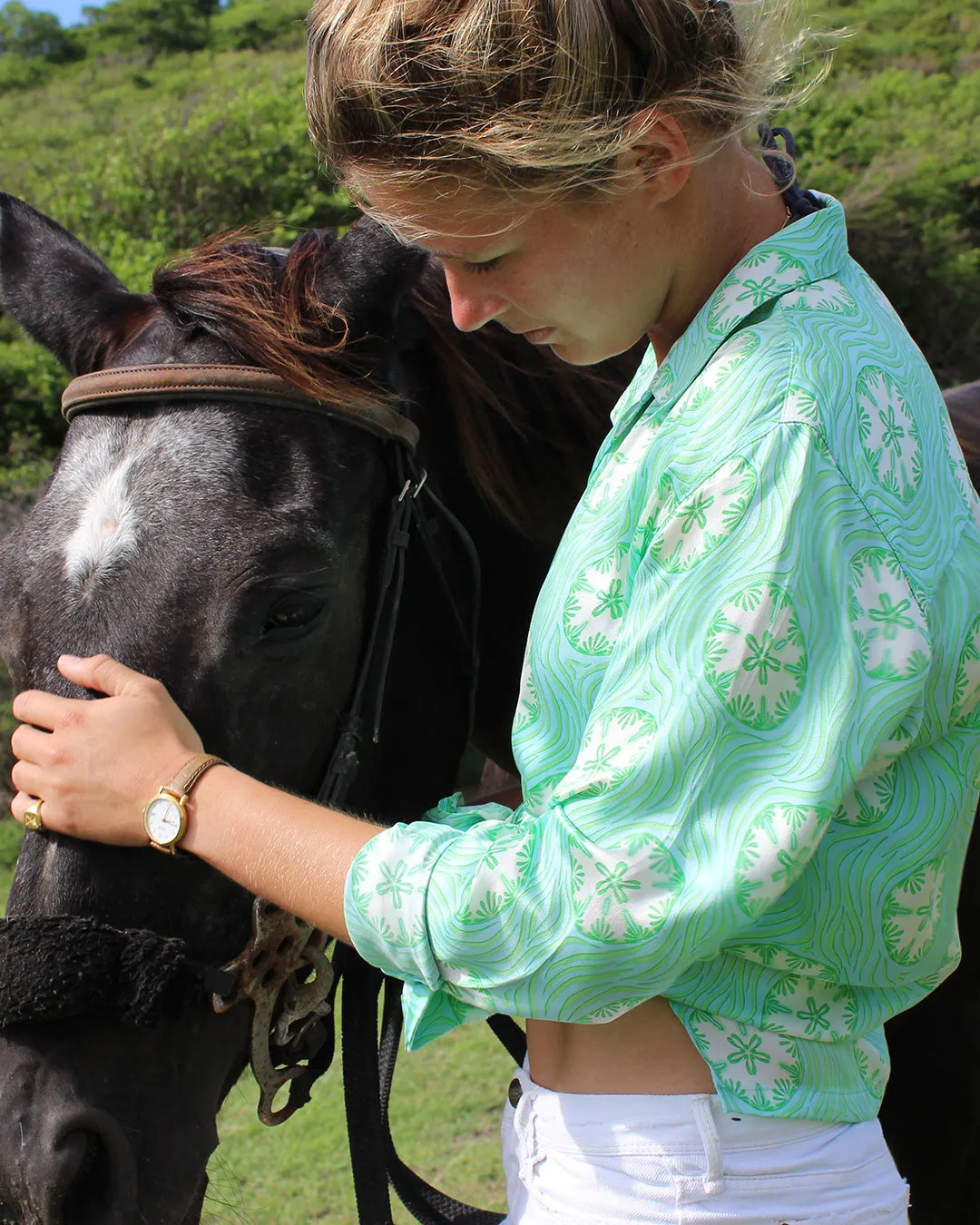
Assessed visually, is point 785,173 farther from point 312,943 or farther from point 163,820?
point 312,943

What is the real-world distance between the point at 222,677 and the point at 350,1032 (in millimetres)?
734

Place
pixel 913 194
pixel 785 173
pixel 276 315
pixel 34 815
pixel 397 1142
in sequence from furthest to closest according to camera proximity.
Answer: pixel 913 194 < pixel 397 1142 < pixel 276 315 < pixel 34 815 < pixel 785 173

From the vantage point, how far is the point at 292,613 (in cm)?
174

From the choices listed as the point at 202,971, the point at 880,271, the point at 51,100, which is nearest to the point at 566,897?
the point at 202,971

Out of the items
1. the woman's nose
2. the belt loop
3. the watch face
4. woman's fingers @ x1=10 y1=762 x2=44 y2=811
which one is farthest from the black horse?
the belt loop

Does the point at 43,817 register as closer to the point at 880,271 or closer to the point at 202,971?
the point at 202,971

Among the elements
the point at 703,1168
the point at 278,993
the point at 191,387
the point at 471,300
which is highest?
the point at 471,300

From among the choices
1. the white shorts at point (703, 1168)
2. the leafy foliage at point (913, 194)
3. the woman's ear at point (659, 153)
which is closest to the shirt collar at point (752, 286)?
the woman's ear at point (659, 153)

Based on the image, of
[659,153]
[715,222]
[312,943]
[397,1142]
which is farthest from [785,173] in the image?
[397,1142]

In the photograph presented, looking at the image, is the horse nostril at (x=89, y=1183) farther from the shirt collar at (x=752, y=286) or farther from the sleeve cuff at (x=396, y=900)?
the shirt collar at (x=752, y=286)

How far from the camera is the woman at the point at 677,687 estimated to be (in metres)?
1.02

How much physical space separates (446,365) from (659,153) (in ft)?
3.44

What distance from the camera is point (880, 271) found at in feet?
39.8

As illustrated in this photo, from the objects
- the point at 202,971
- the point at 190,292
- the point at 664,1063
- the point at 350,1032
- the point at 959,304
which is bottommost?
the point at 959,304
